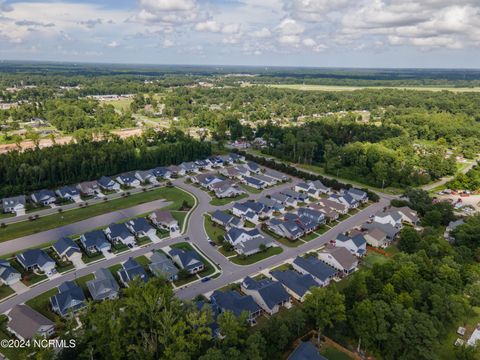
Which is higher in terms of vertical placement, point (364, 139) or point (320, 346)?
point (364, 139)

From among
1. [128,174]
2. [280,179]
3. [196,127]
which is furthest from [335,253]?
[196,127]

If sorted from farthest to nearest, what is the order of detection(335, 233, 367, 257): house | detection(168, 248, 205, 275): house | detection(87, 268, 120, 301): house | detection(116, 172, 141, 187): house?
detection(116, 172, 141, 187): house → detection(335, 233, 367, 257): house → detection(168, 248, 205, 275): house → detection(87, 268, 120, 301): house

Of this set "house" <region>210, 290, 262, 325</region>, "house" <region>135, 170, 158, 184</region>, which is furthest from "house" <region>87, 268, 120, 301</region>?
"house" <region>135, 170, 158, 184</region>

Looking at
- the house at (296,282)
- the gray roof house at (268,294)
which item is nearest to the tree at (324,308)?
the gray roof house at (268,294)

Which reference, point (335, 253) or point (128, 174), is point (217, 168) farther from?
point (335, 253)

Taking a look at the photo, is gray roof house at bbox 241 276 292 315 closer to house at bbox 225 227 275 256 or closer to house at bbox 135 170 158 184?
house at bbox 225 227 275 256

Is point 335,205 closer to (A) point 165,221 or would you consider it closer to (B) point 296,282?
(B) point 296,282

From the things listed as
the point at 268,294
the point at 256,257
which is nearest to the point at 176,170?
the point at 256,257
